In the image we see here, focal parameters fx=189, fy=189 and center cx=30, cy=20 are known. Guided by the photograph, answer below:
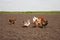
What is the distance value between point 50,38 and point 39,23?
3.07 m

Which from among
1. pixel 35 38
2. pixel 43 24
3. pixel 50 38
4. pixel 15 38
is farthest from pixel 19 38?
pixel 43 24

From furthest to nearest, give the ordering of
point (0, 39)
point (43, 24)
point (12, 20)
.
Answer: point (12, 20), point (43, 24), point (0, 39)

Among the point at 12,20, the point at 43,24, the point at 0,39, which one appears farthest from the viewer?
the point at 12,20

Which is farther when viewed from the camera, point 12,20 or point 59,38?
point 12,20

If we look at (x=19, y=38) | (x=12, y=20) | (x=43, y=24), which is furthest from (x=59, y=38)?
(x=12, y=20)

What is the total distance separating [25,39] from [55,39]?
3.18ft

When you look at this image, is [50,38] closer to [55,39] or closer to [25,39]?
[55,39]

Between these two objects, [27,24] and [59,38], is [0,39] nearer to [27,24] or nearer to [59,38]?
[59,38]

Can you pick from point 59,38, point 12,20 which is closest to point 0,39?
point 59,38

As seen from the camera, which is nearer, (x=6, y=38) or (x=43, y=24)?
(x=6, y=38)

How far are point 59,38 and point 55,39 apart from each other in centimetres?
21

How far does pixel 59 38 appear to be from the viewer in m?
6.25

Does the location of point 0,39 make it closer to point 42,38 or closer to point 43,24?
point 42,38

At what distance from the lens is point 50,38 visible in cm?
630
